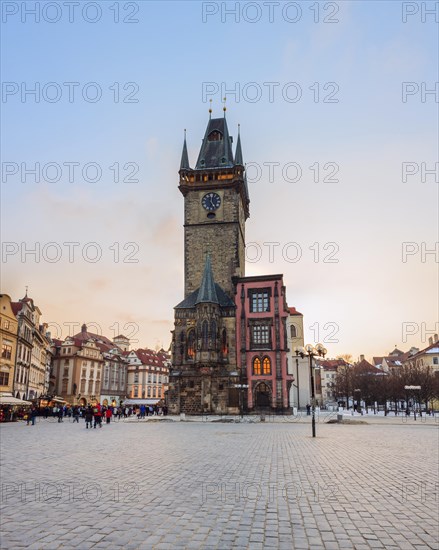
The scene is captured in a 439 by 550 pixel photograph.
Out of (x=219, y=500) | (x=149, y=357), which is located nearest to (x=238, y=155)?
(x=219, y=500)

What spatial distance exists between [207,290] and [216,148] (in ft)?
78.7

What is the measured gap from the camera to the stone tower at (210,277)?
56.2 metres

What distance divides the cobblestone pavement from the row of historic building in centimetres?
4028

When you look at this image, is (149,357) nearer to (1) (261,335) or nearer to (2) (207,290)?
(2) (207,290)

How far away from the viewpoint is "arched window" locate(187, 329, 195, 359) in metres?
58.2

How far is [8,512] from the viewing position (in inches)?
346

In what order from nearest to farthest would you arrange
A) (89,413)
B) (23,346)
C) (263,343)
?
(89,413)
(263,343)
(23,346)

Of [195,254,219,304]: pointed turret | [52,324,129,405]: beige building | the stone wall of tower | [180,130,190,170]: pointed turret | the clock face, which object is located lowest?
[52,324,129,405]: beige building

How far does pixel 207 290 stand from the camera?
58.8 meters

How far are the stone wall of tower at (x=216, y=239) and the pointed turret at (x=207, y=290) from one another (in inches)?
146

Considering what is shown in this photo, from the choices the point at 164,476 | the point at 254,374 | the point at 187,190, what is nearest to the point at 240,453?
the point at 164,476

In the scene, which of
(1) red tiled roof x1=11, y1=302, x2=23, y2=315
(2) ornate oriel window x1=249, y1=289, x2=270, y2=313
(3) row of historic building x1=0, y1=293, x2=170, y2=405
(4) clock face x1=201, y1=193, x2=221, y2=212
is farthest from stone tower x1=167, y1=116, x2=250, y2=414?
(1) red tiled roof x1=11, y1=302, x2=23, y2=315

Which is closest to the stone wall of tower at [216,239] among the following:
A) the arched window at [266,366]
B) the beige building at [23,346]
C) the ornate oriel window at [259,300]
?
the ornate oriel window at [259,300]

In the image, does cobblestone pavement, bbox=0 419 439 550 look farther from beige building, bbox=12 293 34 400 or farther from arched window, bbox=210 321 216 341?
beige building, bbox=12 293 34 400
